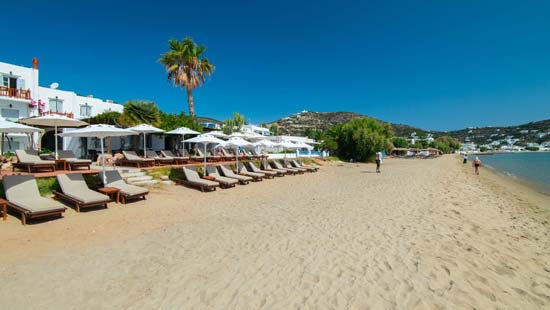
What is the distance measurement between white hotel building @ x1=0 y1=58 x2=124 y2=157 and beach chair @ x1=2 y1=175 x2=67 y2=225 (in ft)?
48.3

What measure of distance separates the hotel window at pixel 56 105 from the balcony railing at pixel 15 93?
223cm

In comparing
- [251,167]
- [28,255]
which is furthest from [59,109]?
[28,255]

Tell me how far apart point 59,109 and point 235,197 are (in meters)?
21.7

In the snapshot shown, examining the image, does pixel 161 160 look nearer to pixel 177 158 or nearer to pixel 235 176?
pixel 177 158

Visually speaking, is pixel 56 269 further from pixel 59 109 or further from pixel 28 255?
pixel 59 109

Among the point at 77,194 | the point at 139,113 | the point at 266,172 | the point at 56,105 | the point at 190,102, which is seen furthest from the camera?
the point at 190,102

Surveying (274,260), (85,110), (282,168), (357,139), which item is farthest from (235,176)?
(357,139)

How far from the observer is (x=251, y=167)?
16.2 metres

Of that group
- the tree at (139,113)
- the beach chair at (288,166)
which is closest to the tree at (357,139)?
the beach chair at (288,166)

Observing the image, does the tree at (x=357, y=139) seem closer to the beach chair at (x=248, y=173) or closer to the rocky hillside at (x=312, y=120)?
the beach chair at (x=248, y=173)

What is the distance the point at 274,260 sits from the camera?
4.40 metres

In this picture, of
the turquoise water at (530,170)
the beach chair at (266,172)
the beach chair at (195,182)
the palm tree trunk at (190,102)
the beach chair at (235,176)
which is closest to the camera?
the beach chair at (195,182)

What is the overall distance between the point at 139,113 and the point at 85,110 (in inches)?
416

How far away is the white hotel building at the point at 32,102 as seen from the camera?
18438mm
